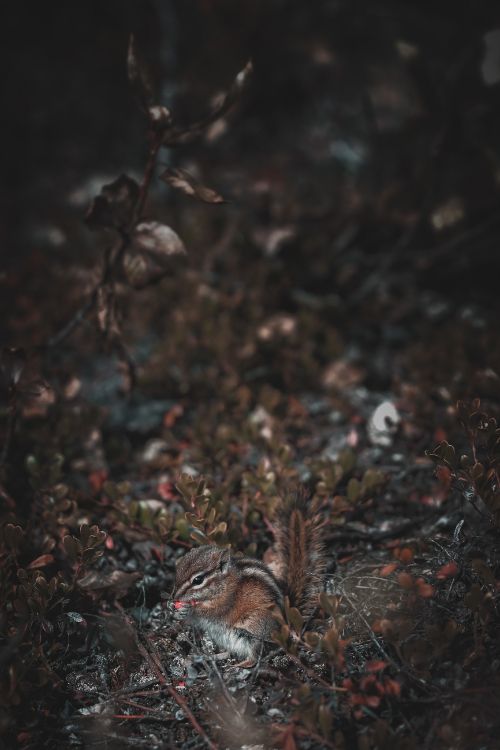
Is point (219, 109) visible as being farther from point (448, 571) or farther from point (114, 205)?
point (448, 571)

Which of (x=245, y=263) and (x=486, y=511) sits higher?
(x=486, y=511)

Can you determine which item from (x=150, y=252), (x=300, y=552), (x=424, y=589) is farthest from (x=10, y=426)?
(x=424, y=589)

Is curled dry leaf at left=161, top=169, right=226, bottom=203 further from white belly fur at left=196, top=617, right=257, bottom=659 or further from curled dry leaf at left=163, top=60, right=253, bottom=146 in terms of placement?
white belly fur at left=196, top=617, right=257, bottom=659

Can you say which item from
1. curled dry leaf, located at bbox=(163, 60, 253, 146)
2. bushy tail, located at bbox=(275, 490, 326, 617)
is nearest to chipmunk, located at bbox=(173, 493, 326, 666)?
bushy tail, located at bbox=(275, 490, 326, 617)

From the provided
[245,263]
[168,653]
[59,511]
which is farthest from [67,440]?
[245,263]

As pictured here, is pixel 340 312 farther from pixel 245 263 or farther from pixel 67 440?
pixel 67 440

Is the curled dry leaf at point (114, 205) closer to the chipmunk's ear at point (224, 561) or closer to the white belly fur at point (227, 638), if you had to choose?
the chipmunk's ear at point (224, 561)
